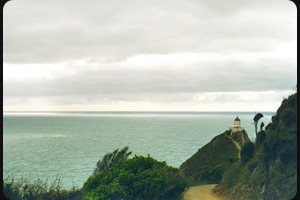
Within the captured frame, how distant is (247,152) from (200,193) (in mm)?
1637

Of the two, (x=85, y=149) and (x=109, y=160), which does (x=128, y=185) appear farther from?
(x=85, y=149)

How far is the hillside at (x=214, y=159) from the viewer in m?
11.2

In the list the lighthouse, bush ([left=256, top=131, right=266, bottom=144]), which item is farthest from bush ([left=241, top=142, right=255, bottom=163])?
the lighthouse

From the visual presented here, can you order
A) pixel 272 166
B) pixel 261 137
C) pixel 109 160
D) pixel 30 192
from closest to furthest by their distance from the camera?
pixel 272 166, pixel 261 137, pixel 30 192, pixel 109 160

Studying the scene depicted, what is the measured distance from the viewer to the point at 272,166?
827 cm

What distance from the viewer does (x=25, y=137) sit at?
28078 mm

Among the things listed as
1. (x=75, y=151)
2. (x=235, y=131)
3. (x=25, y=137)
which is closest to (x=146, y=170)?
(x=235, y=131)

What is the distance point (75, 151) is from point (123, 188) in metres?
13.2

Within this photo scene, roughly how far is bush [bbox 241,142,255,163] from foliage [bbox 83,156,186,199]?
1.71 m

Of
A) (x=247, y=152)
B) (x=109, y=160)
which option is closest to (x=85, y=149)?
(x=109, y=160)

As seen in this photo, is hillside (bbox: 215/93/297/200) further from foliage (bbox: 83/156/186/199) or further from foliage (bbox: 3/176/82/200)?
foliage (bbox: 3/176/82/200)

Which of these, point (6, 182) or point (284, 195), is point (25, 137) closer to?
point (6, 182)

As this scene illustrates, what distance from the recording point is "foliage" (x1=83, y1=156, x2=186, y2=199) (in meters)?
9.59

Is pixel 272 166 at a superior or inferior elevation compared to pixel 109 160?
superior
